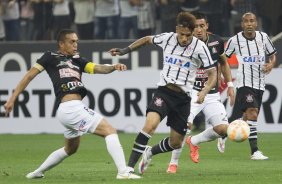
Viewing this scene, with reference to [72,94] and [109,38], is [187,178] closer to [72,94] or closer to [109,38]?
[72,94]

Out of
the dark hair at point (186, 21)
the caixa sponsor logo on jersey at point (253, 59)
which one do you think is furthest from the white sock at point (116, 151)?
the caixa sponsor logo on jersey at point (253, 59)

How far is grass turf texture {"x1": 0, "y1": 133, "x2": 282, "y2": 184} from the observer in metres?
13.3

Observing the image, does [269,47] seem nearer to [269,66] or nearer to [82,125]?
[269,66]

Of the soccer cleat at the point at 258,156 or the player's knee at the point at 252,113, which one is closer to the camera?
the soccer cleat at the point at 258,156

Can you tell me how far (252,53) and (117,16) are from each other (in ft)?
22.9

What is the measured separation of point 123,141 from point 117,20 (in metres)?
3.84

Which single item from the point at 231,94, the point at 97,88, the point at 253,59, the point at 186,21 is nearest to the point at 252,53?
the point at 253,59

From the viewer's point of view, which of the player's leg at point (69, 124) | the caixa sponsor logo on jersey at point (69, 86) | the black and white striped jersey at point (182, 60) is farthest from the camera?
the black and white striped jersey at point (182, 60)

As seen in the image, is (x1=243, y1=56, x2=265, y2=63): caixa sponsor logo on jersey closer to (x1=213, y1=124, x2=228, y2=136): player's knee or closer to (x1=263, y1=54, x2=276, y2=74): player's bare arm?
(x1=263, y1=54, x2=276, y2=74): player's bare arm

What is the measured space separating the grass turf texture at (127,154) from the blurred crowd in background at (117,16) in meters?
2.90

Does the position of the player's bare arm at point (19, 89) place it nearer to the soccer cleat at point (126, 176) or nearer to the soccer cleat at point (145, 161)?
the soccer cleat at point (126, 176)

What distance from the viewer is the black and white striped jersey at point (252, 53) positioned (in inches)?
695

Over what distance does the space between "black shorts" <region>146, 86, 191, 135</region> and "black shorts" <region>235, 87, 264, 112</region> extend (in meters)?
3.66

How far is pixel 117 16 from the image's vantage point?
2406 cm
